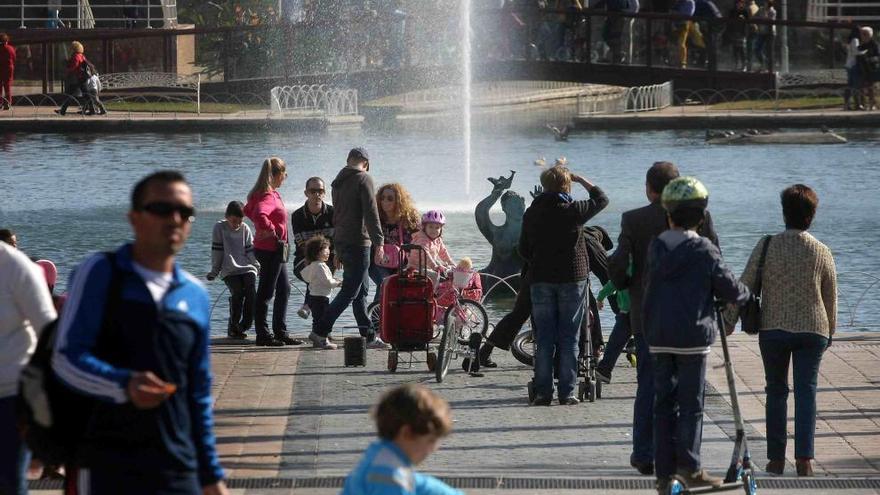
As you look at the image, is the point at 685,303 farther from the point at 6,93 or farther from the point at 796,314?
the point at 6,93

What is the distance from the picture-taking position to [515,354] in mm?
11828

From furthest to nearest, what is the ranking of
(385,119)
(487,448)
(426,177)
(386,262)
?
(385,119) → (426,177) → (386,262) → (487,448)

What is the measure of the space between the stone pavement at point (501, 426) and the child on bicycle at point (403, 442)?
3151mm

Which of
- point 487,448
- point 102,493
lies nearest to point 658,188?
point 487,448

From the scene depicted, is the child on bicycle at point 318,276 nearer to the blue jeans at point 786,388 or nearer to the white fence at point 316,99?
the blue jeans at point 786,388

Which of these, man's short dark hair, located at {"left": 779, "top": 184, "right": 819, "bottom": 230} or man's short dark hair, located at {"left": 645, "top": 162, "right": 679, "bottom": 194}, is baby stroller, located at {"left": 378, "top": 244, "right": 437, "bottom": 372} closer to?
man's short dark hair, located at {"left": 645, "top": 162, "right": 679, "bottom": 194}

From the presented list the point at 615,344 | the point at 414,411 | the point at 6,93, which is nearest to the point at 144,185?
the point at 414,411

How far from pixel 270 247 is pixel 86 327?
795cm

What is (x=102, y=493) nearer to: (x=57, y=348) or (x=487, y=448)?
(x=57, y=348)

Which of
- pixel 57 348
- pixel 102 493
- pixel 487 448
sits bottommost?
pixel 487 448

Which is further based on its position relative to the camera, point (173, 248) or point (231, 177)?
point (231, 177)

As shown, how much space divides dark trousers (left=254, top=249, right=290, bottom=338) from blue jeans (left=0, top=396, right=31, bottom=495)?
22.4 ft

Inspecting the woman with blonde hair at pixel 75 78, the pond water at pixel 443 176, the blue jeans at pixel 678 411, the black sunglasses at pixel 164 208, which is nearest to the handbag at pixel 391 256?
the pond water at pixel 443 176

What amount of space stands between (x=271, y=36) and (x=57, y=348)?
3883 centimetres
